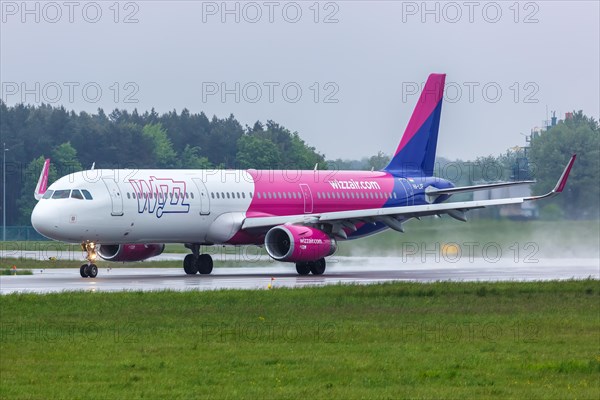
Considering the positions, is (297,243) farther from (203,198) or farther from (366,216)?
(203,198)

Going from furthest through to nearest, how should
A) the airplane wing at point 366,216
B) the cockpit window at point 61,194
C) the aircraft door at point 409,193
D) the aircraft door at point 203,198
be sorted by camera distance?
1. the aircraft door at point 409,193
2. the airplane wing at point 366,216
3. the aircraft door at point 203,198
4. the cockpit window at point 61,194

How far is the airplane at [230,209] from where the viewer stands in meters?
42.2

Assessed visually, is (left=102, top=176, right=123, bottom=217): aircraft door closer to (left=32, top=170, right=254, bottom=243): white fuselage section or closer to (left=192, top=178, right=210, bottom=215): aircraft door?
(left=32, top=170, right=254, bottom=243): white fuselage section

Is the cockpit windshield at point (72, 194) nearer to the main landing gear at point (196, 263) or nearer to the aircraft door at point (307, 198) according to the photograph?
the main landing gear at point (196, 263)

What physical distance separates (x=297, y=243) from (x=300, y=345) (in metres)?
21.8

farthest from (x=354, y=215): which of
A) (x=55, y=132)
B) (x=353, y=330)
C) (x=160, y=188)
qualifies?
(x=55, y=132)

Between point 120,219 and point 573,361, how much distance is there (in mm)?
25071

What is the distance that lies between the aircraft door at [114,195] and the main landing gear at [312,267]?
713cm

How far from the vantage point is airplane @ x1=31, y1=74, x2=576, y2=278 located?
42.2m

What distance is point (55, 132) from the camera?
354 ft

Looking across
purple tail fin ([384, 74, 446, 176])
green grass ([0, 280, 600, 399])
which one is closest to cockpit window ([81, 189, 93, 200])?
green grass ([0, 280, 600, 399])

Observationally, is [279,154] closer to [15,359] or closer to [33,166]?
[33,166]

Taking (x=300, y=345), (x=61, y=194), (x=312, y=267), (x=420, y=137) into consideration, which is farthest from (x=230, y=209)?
(x=300, y=345)

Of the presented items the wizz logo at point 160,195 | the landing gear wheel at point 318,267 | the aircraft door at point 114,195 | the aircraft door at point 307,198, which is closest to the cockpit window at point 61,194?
the aircraft door at point 114,195
